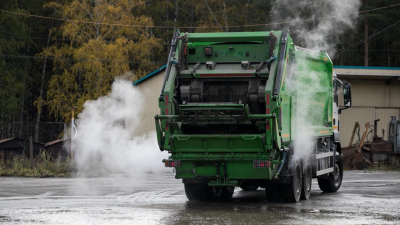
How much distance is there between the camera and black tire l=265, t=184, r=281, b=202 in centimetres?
1459

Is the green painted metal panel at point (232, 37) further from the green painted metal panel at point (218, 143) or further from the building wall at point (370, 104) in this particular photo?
the building wall at point (370, 104)

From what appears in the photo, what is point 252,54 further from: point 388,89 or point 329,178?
point 388,89

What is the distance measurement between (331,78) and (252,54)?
373cm

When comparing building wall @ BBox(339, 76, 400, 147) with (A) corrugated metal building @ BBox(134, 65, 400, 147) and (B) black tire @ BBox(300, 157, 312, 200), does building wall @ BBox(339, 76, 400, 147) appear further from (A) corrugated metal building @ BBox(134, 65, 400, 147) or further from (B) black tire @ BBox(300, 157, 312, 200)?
(B) black tire @ BBox(300, 157, 312, 200)

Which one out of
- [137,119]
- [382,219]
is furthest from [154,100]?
[382,219]

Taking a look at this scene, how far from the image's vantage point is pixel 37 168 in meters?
25.1

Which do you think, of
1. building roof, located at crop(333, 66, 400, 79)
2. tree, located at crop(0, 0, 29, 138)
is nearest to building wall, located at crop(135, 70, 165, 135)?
building roof, located at crop(333, 66, 400, 79)

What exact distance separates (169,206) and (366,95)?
2452 cm

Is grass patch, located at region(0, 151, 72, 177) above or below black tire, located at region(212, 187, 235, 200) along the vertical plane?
above

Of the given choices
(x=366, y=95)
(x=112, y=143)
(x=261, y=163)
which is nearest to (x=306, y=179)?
(x=261, y=163)

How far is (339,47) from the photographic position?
4975cm

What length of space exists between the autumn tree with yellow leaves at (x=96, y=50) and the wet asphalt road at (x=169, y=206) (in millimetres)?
26175

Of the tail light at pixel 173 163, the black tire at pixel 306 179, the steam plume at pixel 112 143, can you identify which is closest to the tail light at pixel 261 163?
the tail light at pixel 173 163

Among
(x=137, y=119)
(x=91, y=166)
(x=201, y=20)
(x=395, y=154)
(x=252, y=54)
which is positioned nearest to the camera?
(x=252, y=54)
